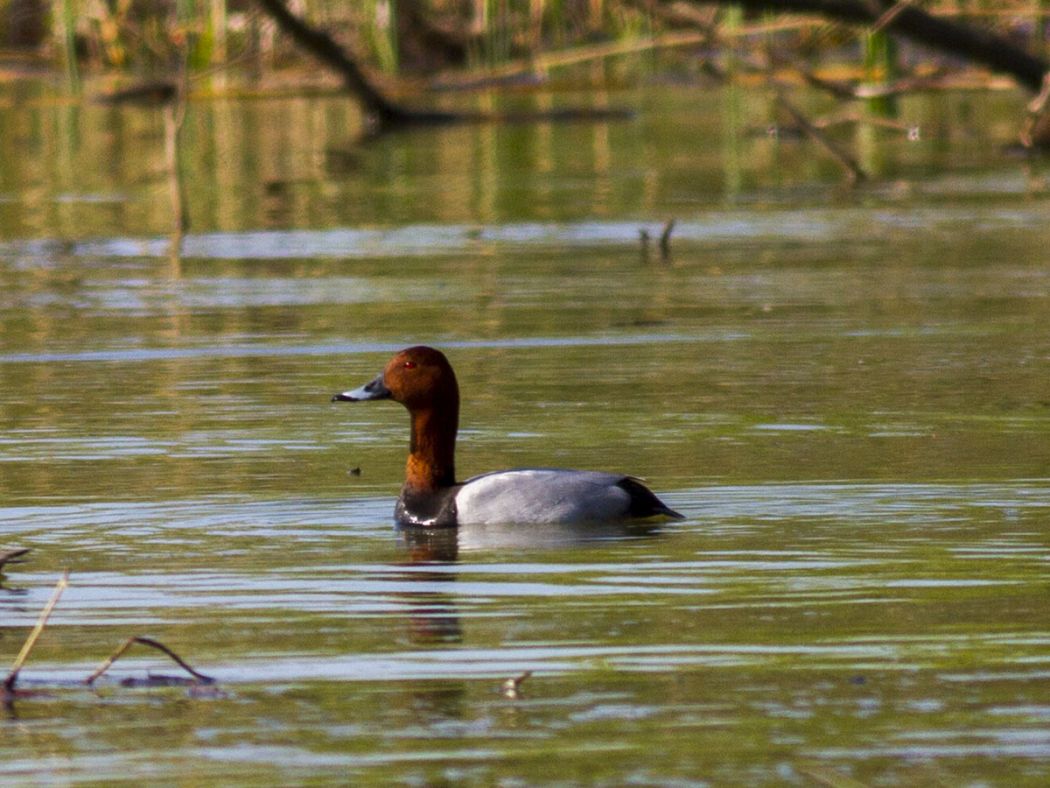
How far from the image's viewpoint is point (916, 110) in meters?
29.8

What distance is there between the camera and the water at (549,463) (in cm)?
533

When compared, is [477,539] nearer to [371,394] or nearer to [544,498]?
[544,498]

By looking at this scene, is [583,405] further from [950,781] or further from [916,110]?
[916,110]

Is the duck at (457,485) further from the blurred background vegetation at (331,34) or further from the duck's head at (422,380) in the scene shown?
the blurred background vegetation at (331,34)

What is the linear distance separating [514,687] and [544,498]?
243 cm

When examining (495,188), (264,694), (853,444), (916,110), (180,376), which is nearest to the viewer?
(264,694)

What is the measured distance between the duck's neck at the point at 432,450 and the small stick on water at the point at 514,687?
2.64 metres

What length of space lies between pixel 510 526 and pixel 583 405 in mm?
2420

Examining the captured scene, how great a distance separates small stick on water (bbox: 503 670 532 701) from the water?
54mm

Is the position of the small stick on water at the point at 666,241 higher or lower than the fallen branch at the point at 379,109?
lower

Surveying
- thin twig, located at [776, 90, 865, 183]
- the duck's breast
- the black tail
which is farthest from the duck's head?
thin twig, located at [776, 90, 865, 183]

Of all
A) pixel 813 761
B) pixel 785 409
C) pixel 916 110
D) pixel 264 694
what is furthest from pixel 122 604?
pixel 916 110

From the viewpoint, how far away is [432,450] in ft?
27.6

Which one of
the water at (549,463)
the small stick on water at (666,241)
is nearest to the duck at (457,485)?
the water at (549,463)
